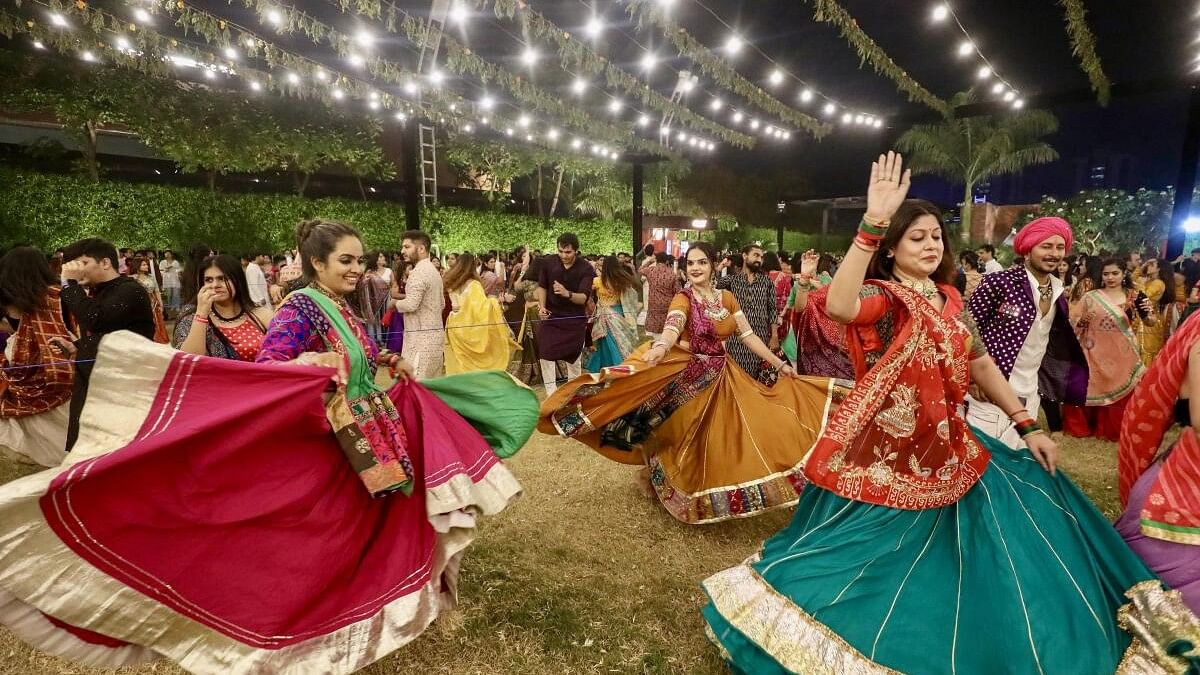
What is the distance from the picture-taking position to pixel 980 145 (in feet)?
72.2

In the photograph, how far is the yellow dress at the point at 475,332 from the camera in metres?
Answer: 5.80

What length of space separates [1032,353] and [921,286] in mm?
2013

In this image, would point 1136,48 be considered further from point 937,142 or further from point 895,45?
point 937,142

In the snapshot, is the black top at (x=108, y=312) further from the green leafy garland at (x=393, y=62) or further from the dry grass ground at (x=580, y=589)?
the green leafy garland at (x=393, y=62)

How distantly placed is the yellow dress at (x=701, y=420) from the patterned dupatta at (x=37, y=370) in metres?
3.31

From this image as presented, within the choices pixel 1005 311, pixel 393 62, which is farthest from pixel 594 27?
pixel 1005 311

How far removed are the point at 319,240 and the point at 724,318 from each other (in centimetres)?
222

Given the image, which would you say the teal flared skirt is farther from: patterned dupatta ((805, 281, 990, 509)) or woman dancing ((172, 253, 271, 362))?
woman dancing ((172, 253, 271, 362))

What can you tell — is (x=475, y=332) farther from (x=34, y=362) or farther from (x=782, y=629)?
(x=782, y=629)

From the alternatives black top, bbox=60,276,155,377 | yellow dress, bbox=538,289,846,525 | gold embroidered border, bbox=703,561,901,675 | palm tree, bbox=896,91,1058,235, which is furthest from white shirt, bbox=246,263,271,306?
palm tree, bbox=896,91,1058,235

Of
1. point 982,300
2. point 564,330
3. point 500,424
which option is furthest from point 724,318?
point 564,330

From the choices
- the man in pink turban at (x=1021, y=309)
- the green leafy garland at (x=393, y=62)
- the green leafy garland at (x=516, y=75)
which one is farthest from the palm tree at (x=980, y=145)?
the man in pink turban at (x=1021, y=309)

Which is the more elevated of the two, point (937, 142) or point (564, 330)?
point (937, 142)

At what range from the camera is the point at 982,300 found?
330cm
